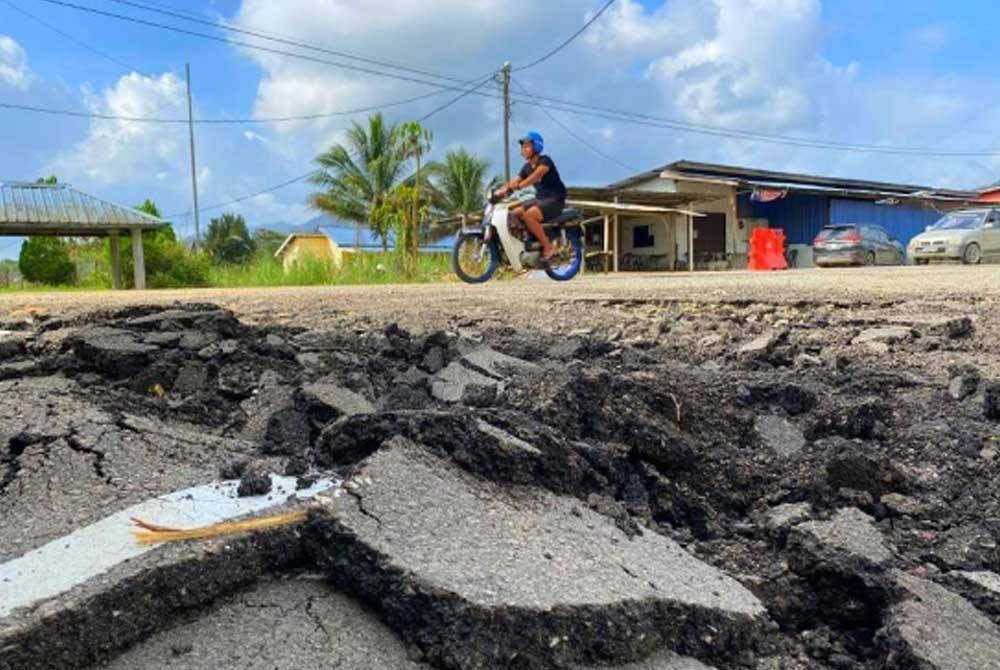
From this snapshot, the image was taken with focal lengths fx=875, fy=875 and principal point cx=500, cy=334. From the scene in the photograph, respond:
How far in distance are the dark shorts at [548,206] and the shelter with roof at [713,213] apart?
1756 cm

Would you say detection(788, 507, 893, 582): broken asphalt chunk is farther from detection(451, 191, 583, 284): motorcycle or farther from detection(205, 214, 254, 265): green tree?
detection(205, 214, 254, 265): green tree

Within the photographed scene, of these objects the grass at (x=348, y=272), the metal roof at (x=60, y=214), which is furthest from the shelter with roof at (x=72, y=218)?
the grass at (x=348, y=272)

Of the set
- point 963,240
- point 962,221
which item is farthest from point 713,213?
point 963,240

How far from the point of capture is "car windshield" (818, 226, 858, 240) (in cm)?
2598

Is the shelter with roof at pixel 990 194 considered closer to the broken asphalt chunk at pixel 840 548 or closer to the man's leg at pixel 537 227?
the man's leg at pixel 537 227

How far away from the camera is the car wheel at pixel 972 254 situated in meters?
22.5

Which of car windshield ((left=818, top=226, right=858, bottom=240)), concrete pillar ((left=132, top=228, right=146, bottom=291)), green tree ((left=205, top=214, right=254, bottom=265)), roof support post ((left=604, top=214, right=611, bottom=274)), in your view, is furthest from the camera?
green tree ((left=205, top=214, right=254, bottom=265))

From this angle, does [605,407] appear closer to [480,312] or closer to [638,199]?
[480,312]

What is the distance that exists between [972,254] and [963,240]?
0.50 metres

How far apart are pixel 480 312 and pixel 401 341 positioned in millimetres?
1713

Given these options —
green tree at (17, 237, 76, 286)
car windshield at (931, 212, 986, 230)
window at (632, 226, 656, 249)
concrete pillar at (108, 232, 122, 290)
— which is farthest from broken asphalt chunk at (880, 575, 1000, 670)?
window at (632, 226, 656, 249)

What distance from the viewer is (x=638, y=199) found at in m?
29.4

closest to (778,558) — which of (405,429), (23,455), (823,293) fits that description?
(405,429)

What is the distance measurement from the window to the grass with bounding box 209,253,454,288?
13400 mm
